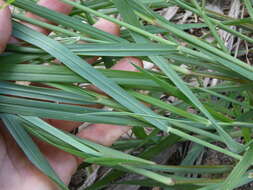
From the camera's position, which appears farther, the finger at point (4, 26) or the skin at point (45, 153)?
the skin at point (45, 153)

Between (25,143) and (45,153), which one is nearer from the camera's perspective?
(25,143)

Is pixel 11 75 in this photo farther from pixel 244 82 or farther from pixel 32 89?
pixel 244 82

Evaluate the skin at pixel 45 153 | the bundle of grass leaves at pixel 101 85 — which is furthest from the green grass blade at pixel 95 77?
the skin at pixel 45 153

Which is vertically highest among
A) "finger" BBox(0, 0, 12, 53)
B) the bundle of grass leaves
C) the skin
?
"finger" BBox(0, 0, 12, 53)

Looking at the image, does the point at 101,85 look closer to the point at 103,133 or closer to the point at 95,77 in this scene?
the point at 95,77

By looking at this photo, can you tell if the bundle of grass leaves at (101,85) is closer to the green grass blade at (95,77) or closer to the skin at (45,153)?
the green grass blade at (95,77)

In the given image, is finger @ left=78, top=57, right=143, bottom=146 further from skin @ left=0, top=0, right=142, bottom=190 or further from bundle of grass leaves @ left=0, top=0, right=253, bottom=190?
bundle of grass leaves @ left=0, top=0, right=253, bottom=190

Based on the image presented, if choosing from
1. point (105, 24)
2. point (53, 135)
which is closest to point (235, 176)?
point (53, 135)

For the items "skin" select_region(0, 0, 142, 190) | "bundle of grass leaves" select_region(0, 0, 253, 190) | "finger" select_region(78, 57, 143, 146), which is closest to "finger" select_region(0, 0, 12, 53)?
"bundle of grass leaves" select_region(0, 0, 253, 190)

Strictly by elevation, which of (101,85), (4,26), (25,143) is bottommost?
(25,143)

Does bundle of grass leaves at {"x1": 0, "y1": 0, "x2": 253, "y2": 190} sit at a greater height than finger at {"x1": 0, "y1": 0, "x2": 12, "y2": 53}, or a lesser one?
lesser

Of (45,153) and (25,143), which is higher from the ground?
(25,143)

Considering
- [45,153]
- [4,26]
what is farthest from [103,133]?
[4,26]

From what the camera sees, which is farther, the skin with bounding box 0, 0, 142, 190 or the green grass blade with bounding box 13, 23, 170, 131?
the skin with bounding box 0, 0, 142, 190
